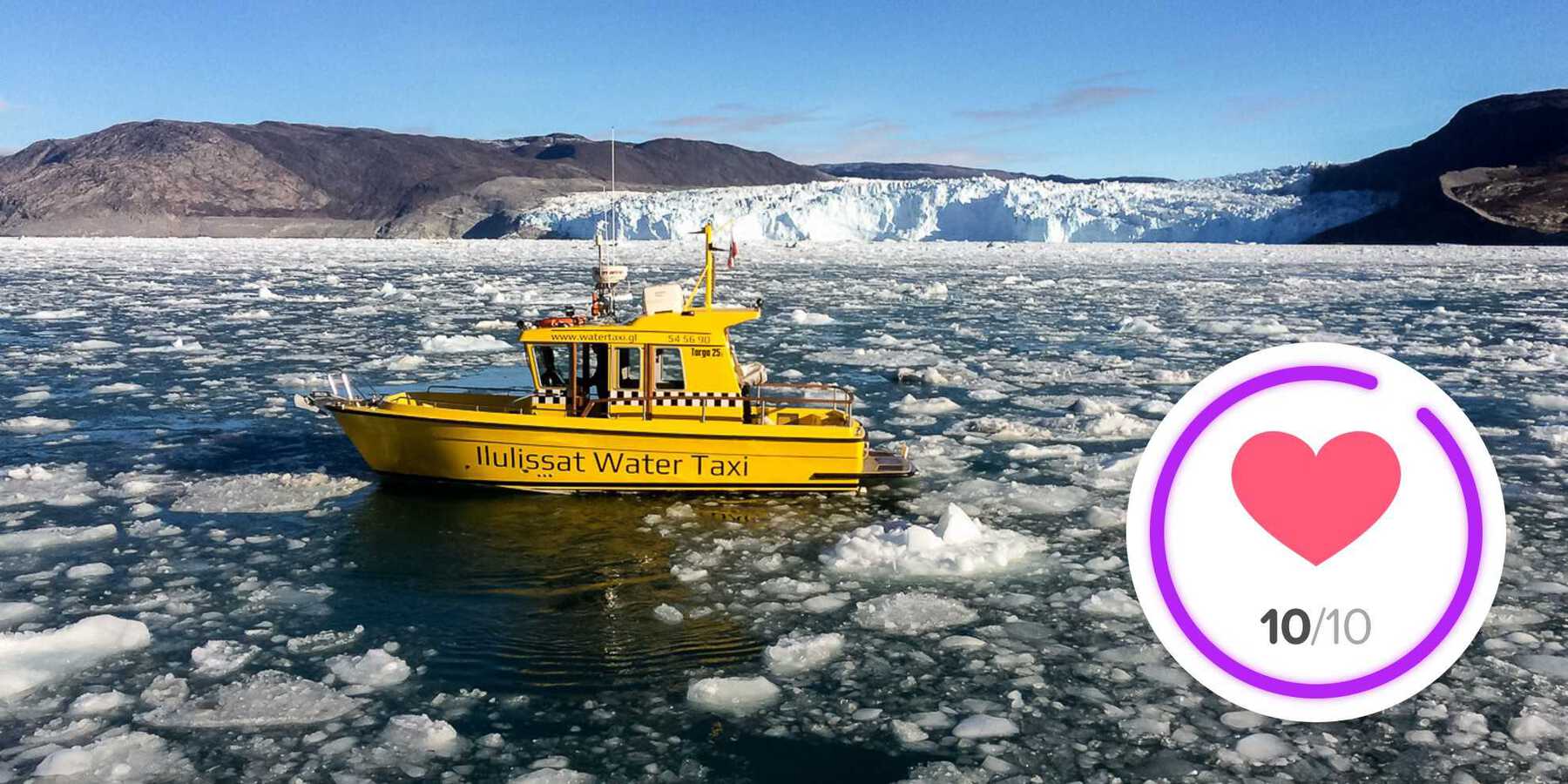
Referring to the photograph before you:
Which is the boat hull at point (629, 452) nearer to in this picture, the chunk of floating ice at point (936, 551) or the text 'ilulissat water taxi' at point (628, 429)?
the text 'ilulissat water taxi' at point (628, 429)

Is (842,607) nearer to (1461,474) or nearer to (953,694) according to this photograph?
(953,694)

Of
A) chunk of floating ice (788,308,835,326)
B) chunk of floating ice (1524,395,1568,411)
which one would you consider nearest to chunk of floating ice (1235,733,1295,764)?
chunk of floating ice (1524,395,1568,411)

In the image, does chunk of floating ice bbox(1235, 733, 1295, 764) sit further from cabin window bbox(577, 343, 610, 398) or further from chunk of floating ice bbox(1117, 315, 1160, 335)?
chunk of floating ice bbox(1117, 315, 1160, 335)

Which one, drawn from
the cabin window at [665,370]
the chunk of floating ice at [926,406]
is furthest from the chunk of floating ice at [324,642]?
the chunk of floating ice at [926,406]

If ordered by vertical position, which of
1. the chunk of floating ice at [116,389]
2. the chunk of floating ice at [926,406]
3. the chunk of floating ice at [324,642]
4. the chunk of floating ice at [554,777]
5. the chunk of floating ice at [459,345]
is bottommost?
the chunk of floating ice at [554,777]

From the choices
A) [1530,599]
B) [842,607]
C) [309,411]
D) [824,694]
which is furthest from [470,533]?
[1530,599]

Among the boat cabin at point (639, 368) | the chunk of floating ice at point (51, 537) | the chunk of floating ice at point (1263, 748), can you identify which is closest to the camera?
the chunk of floating ice at point (1263, 748)

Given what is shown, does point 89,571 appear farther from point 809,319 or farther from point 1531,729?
point 809,319
